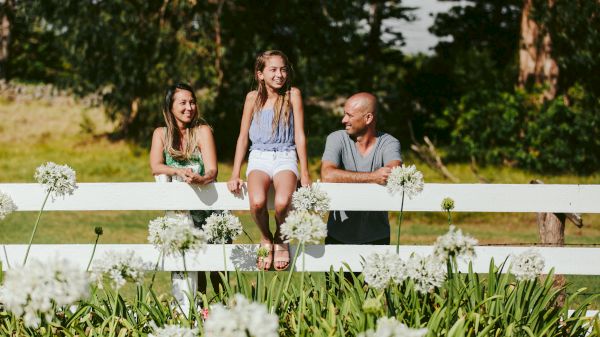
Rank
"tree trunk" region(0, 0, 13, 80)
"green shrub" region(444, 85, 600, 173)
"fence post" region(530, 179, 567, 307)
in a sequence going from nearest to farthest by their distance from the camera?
"fence post" region(530, 179, 567, 307) → "green shrub" region(444, 85, 600, 173) → "tree trunk" region(0, 0, 13, 80)

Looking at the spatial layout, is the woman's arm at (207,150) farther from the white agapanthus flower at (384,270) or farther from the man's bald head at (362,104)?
the white agapanthus flower at (384,270)

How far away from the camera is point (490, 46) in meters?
30.9

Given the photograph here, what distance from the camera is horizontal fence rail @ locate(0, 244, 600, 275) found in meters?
5.13

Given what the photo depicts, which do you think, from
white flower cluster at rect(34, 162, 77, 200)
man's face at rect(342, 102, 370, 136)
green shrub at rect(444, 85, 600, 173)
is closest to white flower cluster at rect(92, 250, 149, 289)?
white flower cluster at rect(34, 162, 77, 200)

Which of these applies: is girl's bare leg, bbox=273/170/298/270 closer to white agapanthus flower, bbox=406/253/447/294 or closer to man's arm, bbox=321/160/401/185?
man's arm, bbox=321/160/401/185

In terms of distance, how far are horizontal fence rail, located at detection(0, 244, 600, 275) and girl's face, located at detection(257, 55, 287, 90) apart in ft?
3.65

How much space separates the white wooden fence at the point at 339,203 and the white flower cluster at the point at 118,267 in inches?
75.0

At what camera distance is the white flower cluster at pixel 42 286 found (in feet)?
8.02

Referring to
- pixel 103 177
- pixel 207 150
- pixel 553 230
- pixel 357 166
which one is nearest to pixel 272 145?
pixel 207 150

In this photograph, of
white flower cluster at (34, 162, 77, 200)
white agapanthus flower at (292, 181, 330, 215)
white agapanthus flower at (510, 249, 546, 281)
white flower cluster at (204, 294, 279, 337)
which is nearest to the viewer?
white flower cluster at (204, 294, 279, 337)

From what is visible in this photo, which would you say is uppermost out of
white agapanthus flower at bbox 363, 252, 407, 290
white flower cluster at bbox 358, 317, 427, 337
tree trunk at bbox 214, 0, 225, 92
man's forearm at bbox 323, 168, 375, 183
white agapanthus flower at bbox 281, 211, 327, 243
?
tree trunk at bbox 214, 0, 225, 92

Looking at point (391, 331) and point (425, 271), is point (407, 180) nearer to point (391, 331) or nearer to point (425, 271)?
point (425, 271)

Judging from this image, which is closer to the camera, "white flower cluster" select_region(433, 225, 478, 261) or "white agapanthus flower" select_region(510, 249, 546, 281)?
"white flower cluster" select_region(433, 225, 478, 261)

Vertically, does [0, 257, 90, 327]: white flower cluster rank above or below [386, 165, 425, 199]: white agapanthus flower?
below
